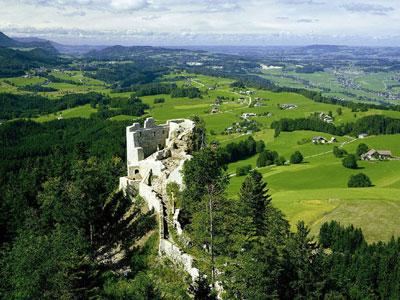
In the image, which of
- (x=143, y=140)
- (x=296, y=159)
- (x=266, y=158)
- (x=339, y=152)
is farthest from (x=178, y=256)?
(x=339, y=152)

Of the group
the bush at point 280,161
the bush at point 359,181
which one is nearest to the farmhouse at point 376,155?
the bush at point 280,161

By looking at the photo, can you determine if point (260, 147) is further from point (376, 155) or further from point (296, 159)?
point (376, 155)

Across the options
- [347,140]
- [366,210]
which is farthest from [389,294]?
[347,140]

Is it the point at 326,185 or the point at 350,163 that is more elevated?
the point at 350,163

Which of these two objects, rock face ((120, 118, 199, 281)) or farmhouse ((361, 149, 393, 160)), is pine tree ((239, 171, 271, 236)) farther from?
farmhouse ((361, 149, 393, 160))

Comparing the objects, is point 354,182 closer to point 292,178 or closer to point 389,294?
point 292,178

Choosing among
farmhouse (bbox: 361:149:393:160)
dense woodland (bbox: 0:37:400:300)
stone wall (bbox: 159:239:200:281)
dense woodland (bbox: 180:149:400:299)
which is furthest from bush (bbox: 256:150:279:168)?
stone wall (bbox: 159:239:200:281)
